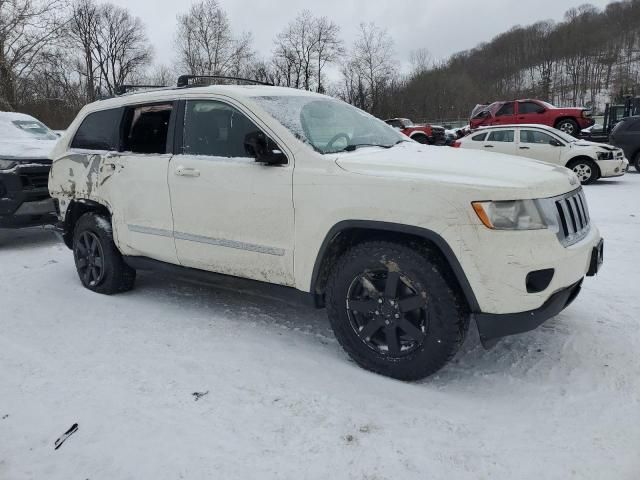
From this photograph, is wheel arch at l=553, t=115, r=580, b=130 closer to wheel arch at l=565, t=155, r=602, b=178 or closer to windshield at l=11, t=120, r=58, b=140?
wheel arch at l=565, t=155, r=602, b=178

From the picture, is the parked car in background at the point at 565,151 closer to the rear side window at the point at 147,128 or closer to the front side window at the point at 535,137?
the front side window at the point at 535,137

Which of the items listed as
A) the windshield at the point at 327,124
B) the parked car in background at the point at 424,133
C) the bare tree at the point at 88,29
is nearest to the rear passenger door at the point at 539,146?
the windshield at the point at 327,124

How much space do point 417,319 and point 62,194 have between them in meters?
3.66

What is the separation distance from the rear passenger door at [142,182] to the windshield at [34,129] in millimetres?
4483

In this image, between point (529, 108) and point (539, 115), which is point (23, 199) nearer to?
point (529, 108)

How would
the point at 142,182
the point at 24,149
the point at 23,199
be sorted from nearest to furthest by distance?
the point at 142,182 < the point at 23,199 < the point at 24,149

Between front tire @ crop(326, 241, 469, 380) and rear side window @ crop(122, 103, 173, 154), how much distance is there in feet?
6.33

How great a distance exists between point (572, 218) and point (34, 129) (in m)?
8.13

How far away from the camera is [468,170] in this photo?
9.39 ft

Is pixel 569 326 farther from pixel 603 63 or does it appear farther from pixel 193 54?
pixel 603 63

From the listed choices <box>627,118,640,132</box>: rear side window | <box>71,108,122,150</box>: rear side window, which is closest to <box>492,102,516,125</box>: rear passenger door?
<box>627,118,640,132</box>: rear side window

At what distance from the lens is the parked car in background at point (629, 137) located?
13.6 metres

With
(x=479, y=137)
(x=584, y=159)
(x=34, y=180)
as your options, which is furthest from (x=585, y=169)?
(x=34, y=180)

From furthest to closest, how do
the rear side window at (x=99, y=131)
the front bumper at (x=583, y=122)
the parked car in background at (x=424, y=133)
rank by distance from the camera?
the parked car in background at (x=424, y=133) → the front bumper at (x=583, y=122) → the rear side window at (x=99, y=131)
